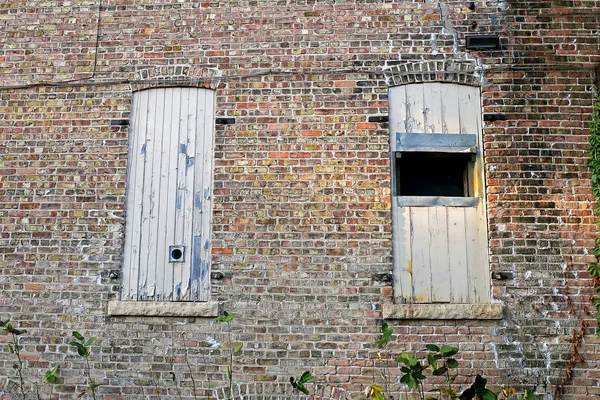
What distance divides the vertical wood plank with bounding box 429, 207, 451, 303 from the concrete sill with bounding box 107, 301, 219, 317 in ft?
7.02

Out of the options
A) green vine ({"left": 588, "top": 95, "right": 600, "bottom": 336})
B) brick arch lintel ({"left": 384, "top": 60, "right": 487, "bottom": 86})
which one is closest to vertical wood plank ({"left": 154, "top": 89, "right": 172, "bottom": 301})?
brick arch lintel ({"left": 384, "top": 60, "right": 487, "bottom": 86})

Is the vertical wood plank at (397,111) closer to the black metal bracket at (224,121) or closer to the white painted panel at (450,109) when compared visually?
the white painted panel at (450,109)

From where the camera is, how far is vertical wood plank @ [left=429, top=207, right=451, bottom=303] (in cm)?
575

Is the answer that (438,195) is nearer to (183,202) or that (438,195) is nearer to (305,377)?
(305,377)

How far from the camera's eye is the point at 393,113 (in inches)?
241

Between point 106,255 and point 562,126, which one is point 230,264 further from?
point 562,126

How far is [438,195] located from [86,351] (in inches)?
145

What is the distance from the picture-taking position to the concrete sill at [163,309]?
18.7 feet

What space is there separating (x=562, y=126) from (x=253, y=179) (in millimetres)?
3205

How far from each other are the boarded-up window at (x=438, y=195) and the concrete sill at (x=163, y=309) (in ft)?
6.05

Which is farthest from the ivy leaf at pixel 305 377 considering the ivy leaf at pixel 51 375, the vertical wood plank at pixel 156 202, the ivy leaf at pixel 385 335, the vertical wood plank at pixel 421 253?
the ivy leaf at pixel 51 375

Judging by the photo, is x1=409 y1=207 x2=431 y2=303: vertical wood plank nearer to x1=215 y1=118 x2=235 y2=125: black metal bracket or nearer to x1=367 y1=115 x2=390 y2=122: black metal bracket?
x1=367 y1=115 x2=390 y2=122: black metal bracket

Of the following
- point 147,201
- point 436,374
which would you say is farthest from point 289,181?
point 436,374

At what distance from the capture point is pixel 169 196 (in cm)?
→ 605
